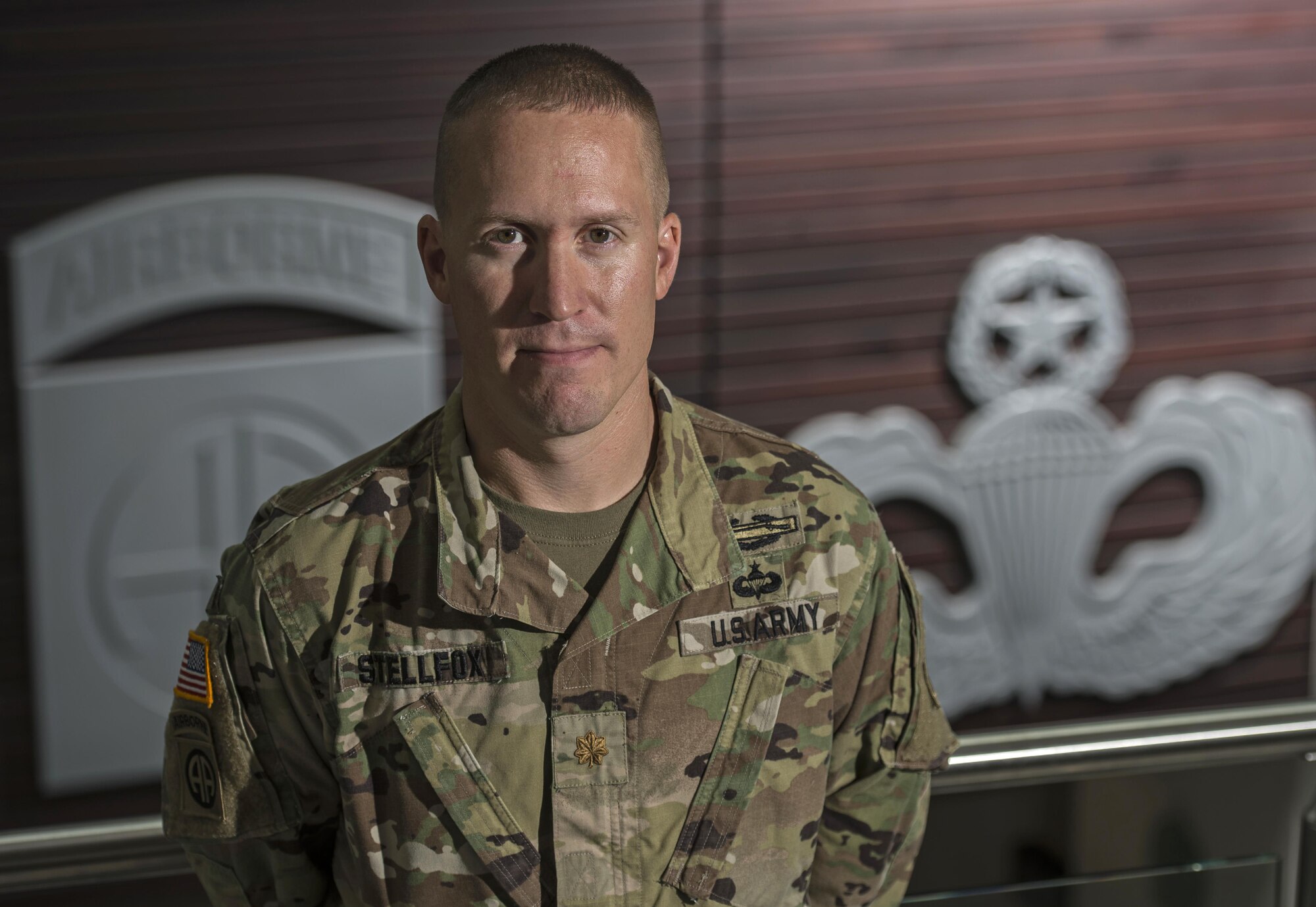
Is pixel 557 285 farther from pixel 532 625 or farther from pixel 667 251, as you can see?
pixel 532 625

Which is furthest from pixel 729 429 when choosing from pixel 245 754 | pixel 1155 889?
pixel 1155 889

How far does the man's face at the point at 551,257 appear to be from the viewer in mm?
1129

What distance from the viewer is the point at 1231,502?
418 cm

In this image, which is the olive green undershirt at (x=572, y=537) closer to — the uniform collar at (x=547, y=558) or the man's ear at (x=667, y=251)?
the uniform collar at (x=547, y=558)

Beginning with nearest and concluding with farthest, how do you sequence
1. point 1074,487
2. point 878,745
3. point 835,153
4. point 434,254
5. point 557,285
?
point 557,285
point 434,254
point 878,745
point 835,153
point 1074,487

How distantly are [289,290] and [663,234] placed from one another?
239cm

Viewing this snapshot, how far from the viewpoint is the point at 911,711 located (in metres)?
1.34

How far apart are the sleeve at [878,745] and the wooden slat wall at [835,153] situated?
2.44m

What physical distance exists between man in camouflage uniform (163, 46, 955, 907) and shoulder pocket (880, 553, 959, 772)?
69 mm

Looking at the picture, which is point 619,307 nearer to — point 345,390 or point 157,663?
point 345,390

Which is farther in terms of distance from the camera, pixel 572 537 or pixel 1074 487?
pixel 1074 487

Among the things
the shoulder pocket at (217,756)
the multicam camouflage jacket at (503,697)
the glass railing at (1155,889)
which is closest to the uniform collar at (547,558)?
the multicam camouflage jacket at (503,697)

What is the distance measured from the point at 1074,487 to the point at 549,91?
127 inches

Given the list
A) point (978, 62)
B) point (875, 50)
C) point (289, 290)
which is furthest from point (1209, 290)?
point (289, 290)
